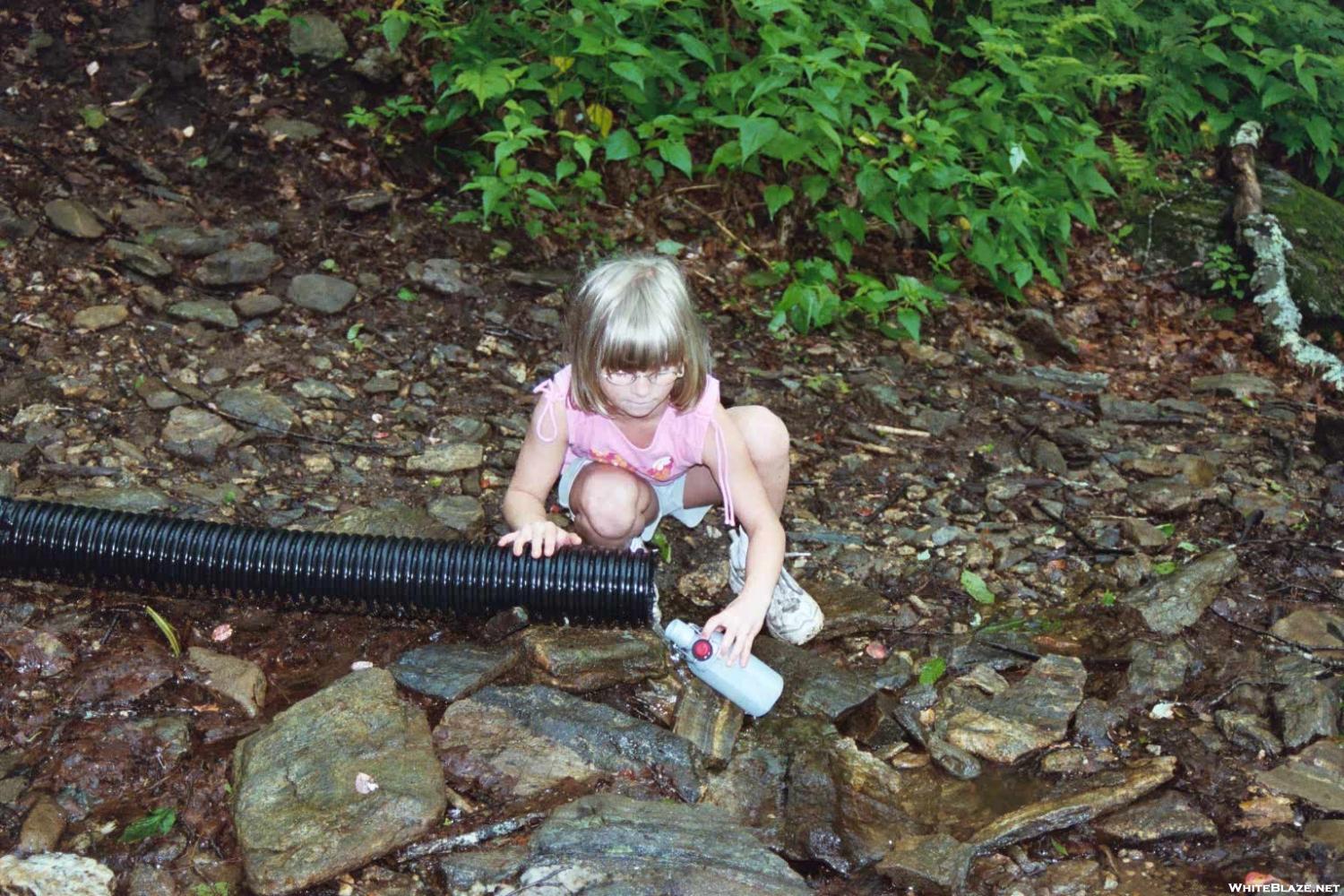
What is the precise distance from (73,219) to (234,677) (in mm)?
2568

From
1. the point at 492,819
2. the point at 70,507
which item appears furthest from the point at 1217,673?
the point at 70,507

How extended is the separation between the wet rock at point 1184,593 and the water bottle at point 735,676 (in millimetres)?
1274

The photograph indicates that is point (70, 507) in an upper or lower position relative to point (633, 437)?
lower

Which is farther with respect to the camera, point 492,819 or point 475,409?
point 475,409

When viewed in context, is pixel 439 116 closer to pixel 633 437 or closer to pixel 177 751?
pixel 633 437

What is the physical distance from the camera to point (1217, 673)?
130 inches

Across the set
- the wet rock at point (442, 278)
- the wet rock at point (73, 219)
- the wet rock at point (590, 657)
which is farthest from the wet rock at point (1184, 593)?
the wet rock at point (73, 219)

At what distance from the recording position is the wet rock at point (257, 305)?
454 centimetres

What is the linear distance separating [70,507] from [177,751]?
803mm

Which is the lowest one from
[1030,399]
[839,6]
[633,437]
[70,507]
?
[1030,399]

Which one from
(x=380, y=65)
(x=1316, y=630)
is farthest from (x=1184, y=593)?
(x=380, y=65)

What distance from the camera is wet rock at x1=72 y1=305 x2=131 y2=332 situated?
4.27 meters

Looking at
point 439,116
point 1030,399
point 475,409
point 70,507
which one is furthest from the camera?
point 439,116

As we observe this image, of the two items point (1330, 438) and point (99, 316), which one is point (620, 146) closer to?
point (99, 316)
